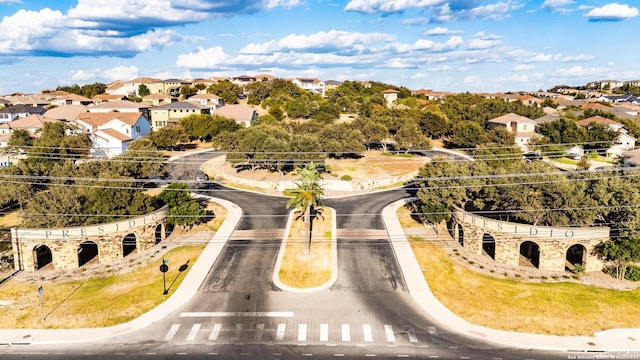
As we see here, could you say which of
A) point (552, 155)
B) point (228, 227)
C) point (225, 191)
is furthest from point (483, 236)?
point (552, 155)

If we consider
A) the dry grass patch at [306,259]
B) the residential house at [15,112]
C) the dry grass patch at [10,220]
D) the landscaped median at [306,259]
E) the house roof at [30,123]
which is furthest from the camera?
the residential house at [15,112]

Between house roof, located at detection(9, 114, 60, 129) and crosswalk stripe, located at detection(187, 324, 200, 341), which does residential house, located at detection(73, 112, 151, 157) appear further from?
crosswalk stripe, located at detection(187, 324, 200, 341)

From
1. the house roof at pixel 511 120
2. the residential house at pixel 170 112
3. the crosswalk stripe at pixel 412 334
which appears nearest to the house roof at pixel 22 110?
the residential house at pixel 170 112

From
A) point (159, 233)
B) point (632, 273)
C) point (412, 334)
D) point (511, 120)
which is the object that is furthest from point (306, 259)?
point (511, 120)

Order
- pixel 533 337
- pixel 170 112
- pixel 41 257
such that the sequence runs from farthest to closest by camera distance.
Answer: pixel 170 112, pixel 41 257, pixel 533 337

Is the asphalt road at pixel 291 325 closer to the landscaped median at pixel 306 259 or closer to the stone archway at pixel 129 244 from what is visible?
the landscaped median at pixel 306 259

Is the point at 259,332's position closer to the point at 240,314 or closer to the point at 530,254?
the point at 240,314
